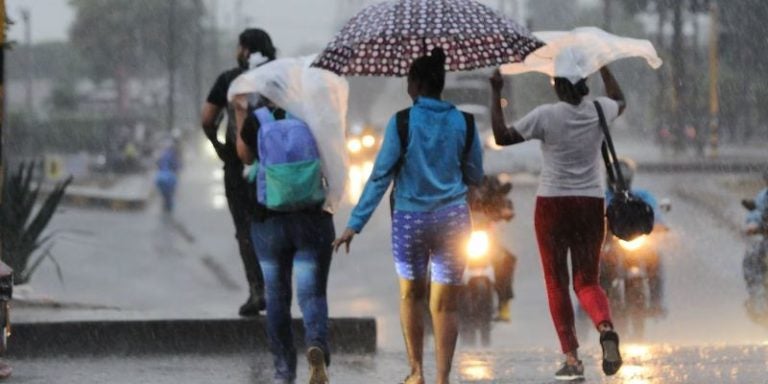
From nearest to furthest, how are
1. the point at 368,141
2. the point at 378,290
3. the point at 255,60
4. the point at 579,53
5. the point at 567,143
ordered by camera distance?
the point at 567,143 → the point at 579,53 → the point at 255,60 → the point at 378,290 → the point at 368,141

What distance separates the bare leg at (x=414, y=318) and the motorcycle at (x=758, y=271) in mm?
5307

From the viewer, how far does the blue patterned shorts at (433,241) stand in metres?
8.26

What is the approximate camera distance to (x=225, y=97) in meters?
10.2

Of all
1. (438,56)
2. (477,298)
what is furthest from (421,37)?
(477,298)

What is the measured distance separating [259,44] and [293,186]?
1.61 m

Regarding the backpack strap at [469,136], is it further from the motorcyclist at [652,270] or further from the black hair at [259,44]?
the motorcyclist at [652,270]

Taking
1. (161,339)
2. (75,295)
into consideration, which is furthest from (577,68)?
(75,295)

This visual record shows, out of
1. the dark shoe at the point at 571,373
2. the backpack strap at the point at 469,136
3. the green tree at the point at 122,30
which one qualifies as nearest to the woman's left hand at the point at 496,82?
the backpack strap at the point at 469,136

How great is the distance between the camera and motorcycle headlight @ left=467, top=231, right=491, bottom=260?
44.8ft

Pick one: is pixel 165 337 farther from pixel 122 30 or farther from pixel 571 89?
pixel 122 30

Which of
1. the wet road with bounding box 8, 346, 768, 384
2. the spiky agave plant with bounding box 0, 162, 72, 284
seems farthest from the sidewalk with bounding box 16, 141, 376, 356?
the spiky agave plant with bounding box 0, 162, 72, 284

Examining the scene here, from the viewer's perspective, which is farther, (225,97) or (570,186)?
(225,97)

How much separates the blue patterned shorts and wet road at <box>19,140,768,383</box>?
3.29 ft

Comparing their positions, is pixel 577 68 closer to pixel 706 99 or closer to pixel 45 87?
pixel 706 99
